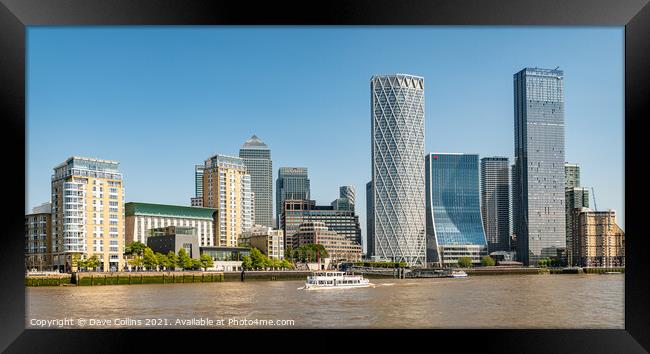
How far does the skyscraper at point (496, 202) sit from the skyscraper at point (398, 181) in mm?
7496

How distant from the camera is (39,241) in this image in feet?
99.0

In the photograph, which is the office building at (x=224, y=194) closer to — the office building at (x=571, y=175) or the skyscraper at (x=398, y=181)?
the skyscraper at (x=398, y=181)

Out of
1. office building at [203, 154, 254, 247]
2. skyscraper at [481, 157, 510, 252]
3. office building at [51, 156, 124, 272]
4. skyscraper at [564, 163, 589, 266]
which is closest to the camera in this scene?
office building at [51, 156, 124, 272]

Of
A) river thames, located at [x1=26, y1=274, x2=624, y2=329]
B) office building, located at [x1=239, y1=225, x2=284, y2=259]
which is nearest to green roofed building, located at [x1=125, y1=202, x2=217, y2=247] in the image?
office building, located at [x1=239, y1=225, x2=284, y2=259]

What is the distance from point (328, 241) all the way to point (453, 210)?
14658mm

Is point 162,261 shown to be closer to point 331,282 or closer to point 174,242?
point 174,242

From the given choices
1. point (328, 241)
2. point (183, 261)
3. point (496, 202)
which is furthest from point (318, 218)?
point (183, 261)

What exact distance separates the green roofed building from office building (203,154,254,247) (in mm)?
593

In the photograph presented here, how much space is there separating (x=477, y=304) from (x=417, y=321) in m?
4.15

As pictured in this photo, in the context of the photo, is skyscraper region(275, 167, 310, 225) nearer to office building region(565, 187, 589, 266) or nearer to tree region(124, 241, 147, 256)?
office building region(565, 187, 589, 266)

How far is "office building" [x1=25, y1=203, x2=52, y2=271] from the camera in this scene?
2983 centimetres

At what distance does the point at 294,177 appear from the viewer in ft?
250

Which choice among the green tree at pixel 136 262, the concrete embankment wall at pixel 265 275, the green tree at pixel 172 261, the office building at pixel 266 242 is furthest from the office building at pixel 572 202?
the green tree at pixel 136 262
